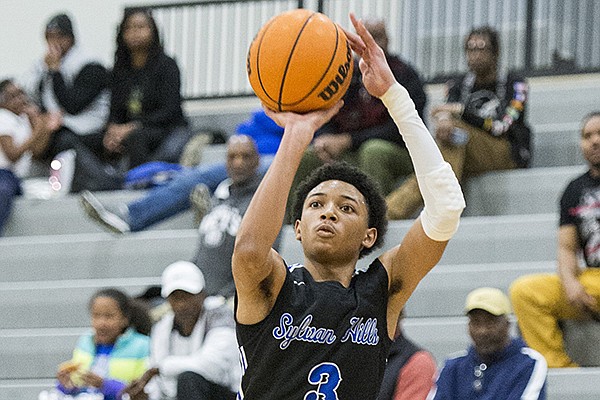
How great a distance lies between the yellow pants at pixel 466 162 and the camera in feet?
23.0

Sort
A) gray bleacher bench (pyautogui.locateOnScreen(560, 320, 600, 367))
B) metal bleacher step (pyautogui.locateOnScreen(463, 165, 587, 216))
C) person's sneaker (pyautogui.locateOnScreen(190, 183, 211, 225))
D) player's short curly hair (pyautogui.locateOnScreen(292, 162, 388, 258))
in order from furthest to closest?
1. person's sneaker (pyautogui.locateOnScreen(190, 183, 211, 225))
2. metal bleacher step (pyautogui.locateOnScreen(463, 165, 587, 216))
3. gray bleacher bench (pyautogui.locateOnScreen(560, 320, 600, 367))
4. player's short curly hair (pyautogui.locateOnScreen(292, 162, 388, 258))

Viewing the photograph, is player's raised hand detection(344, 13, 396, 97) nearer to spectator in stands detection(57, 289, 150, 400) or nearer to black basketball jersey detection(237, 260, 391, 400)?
black basketball jersey detection(237, 260, 391, 400)

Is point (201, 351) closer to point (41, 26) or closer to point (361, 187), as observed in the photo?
point (361, 187)

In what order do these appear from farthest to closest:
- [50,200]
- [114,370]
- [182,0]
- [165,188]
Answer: [182,0] < [50,200] < [165,188] < [114,370]

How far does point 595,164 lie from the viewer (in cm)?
623

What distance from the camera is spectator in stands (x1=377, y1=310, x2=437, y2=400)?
17.3ft

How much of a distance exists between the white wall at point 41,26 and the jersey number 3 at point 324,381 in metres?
6.95

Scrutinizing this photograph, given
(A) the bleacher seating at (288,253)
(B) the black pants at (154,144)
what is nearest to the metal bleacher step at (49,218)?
(A) the bleacher seating at (288,253)

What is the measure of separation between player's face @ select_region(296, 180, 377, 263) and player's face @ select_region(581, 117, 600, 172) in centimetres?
290

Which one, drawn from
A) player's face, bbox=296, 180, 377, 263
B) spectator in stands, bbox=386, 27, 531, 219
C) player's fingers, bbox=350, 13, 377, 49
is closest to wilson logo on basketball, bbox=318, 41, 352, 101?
player's fingers, bbox=350, 13, 377, 49

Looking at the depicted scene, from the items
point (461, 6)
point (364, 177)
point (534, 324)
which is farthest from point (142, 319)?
point (461, 6)

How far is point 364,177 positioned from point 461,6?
562cm

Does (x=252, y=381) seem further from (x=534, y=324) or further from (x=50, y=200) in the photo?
(x=50, y=200)

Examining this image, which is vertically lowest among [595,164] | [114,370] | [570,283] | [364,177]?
[114,370]
